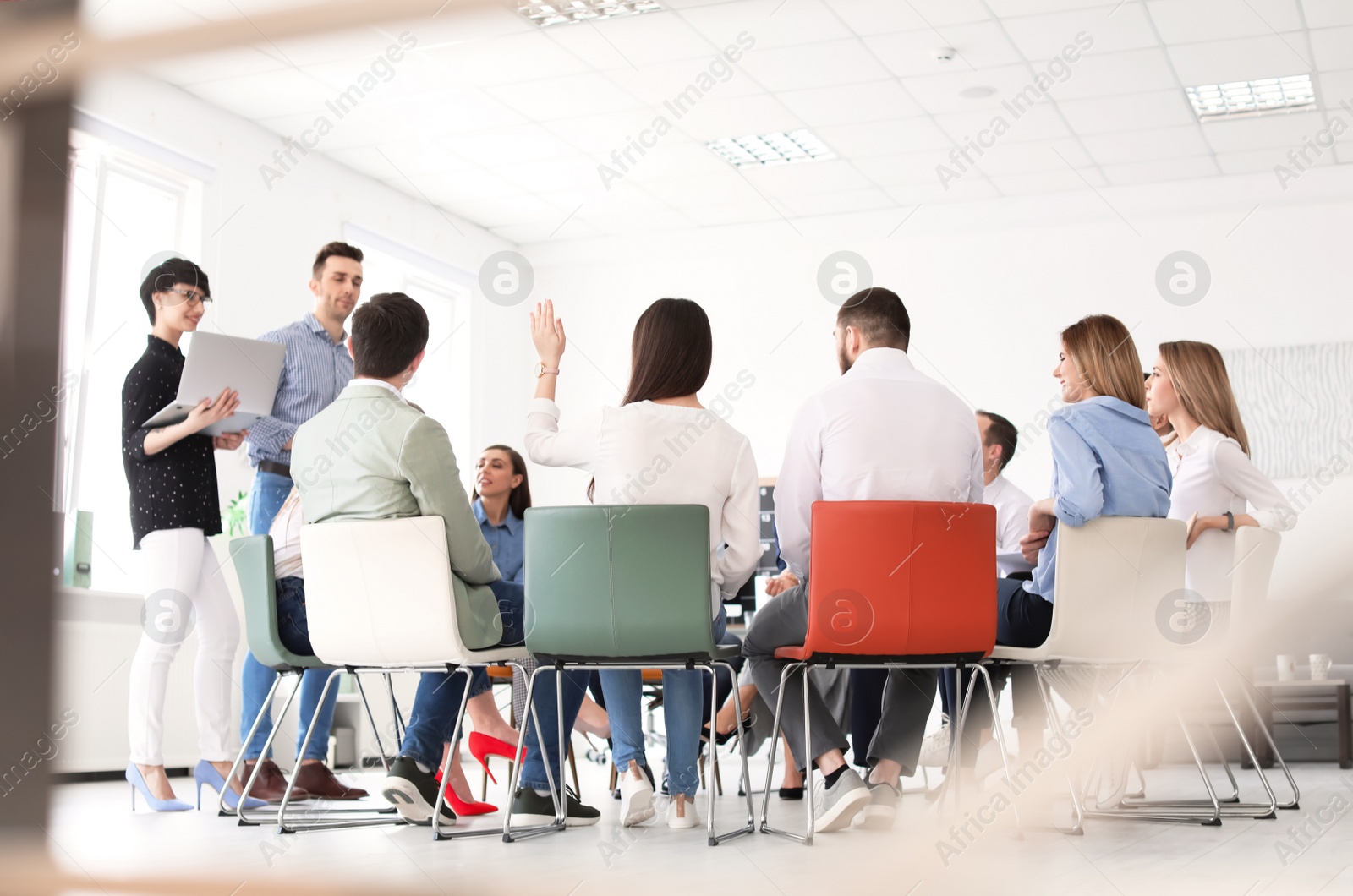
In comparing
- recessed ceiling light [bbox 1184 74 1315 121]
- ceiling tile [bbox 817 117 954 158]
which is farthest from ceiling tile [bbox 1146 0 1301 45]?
ceiling tile [bbox 817 117 954 158]

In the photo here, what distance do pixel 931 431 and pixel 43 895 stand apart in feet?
6.39

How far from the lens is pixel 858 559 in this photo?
7.97ft

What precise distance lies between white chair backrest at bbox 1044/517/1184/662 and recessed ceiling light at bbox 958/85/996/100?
3.89 metres

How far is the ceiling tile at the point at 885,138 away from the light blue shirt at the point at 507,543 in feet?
10.9

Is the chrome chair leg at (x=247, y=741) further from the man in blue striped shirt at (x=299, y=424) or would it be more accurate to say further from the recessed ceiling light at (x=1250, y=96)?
the recessed ceiling light at (x=1250, y=96)

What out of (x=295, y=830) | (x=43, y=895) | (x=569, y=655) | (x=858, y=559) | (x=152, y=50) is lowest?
(x=295, y=830)

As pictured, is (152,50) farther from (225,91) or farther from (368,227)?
(368,227)

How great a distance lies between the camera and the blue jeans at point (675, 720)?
9.17 ft

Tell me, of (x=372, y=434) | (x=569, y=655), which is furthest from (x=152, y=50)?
(x=569, y=655)

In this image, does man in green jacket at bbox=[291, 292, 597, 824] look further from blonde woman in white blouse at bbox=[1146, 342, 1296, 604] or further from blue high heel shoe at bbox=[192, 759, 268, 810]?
blonde woman in white blouse at bbox=[1146, 342, 1296, 604]

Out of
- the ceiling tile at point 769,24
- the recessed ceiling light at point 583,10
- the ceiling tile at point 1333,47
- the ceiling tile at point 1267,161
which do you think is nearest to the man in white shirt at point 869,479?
the ceiling tile at point 769,24

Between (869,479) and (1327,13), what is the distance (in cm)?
391

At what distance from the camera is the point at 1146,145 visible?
6.63 m

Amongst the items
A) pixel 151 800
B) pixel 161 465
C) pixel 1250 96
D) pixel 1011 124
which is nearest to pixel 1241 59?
pixel 1250 96
